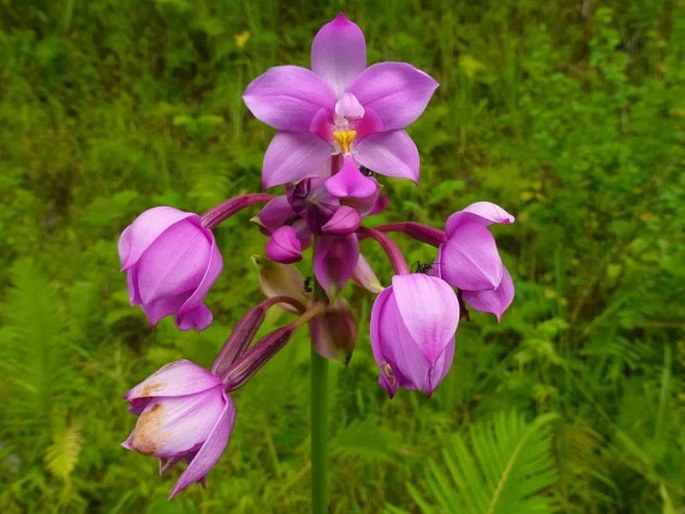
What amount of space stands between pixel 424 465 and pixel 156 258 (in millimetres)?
1310

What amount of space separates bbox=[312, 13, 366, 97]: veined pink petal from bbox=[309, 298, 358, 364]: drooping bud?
0.30 metres

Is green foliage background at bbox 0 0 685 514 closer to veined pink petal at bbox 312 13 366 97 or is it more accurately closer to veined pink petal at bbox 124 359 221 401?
veined pink petal at bbox 124 359 221 401

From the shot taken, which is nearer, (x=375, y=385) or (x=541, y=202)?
(x=375, y=385)

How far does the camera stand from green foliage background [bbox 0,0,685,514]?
2127 millimetres

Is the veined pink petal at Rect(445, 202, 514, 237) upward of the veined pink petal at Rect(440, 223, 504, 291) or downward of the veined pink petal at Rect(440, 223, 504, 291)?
upward

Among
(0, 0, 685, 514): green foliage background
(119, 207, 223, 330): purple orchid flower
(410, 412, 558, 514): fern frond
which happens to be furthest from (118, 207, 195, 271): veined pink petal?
(410, 412, 558, 514): fern frond

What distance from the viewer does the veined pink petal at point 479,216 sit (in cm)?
97

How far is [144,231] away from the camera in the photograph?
94 centimetres

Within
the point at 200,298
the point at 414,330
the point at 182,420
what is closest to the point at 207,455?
the point at 182,420

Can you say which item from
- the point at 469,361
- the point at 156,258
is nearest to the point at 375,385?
the point at 469,361

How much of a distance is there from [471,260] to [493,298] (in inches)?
2.8

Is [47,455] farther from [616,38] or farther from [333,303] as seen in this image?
[616,38]

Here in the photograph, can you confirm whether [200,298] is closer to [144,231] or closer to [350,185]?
[144,231]

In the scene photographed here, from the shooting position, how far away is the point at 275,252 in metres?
0.98
